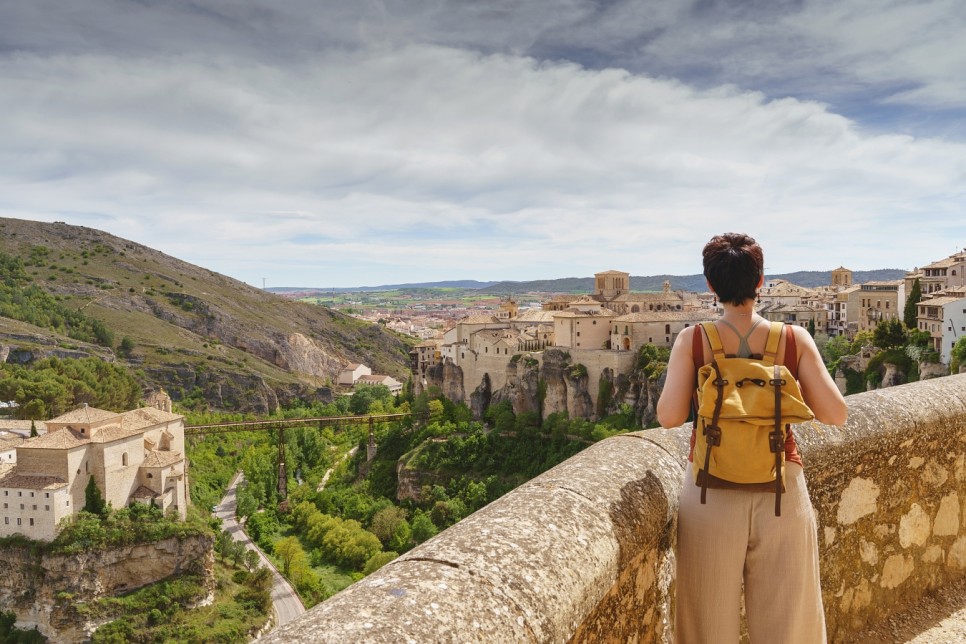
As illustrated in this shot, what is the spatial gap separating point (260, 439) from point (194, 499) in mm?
17943

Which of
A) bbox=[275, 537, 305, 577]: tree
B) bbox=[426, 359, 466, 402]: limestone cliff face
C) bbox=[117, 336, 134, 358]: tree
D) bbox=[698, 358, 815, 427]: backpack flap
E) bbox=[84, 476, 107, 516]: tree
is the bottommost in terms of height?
bbox=[275, 537, 305, 577]: tree

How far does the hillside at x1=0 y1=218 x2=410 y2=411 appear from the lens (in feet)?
252

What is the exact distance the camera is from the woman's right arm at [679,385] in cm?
249

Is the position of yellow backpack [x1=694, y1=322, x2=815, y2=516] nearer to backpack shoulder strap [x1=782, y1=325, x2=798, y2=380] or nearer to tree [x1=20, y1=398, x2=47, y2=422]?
backpack shoulder strap [x1=782, y1=325, x2=798, y2=380]

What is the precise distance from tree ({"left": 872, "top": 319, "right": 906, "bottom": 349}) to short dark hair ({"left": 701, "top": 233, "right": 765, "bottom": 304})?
130ft

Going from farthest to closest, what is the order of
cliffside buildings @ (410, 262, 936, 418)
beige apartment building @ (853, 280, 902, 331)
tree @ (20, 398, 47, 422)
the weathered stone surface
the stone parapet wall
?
1. tree @ (20, 398, 47, 422)
2. beige apartment building @ (853, 280, 902, 331)
3. cliffside buildings @ (410, 262, 936, 418)
4. the weathered stone surface
5. the stone parapet wall

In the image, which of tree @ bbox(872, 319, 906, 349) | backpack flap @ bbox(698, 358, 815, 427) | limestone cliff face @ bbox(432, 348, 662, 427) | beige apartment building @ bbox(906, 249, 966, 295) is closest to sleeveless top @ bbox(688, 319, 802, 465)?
backpack flap @ bbox(698, 358, 815, 427)

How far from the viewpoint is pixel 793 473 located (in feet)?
→ 8.14

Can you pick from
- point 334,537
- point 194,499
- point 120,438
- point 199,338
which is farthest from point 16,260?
point 334,537

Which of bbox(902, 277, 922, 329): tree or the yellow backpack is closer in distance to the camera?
the yellow backpack

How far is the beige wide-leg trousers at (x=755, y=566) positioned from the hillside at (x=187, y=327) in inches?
2995

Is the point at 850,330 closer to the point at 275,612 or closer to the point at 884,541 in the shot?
the point at 275,612

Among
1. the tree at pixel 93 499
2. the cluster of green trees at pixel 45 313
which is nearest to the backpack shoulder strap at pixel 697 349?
the tree at pixel 93 499

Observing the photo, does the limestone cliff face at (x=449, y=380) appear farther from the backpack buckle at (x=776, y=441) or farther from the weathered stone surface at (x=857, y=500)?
the backpack buckle at (x=776, y=441)
